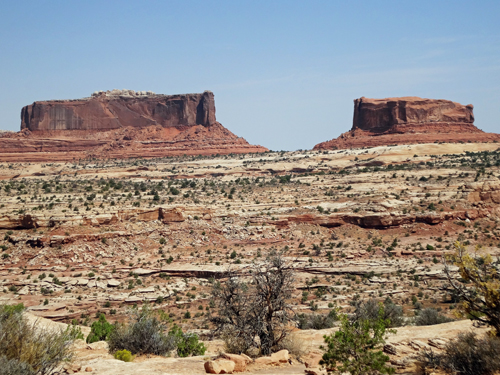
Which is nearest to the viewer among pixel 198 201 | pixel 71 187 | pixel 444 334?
pixel 444 334

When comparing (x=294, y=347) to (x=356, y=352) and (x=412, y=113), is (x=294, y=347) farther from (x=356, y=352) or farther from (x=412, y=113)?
(x=412, y=113)

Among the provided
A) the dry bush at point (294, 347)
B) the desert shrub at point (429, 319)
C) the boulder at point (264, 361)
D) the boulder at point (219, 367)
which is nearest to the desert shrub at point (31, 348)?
the boulder at point (219, 367)

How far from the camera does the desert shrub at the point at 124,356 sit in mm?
13369

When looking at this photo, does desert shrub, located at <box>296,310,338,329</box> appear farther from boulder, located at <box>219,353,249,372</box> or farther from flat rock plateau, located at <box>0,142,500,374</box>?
boulder, located at <box>219,353,249,372</box>

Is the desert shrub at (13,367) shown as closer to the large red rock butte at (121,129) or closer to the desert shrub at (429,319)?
the desert shrub at (429,319)

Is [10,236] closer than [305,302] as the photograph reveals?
No

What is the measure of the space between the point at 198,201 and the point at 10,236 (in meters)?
13.3

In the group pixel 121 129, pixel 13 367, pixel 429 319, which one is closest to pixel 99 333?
pixel 13 367

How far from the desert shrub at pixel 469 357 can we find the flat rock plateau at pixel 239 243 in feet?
2.08

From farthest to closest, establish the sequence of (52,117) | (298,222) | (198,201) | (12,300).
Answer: (52,117) → (198,201) → (298,222) → (12,300)

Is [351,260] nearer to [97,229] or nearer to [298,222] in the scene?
[298,222]

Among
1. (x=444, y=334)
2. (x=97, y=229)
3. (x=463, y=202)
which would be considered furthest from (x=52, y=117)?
(x=444, y=334)

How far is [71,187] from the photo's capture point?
4384 centimetres

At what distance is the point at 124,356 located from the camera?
44.0ft
